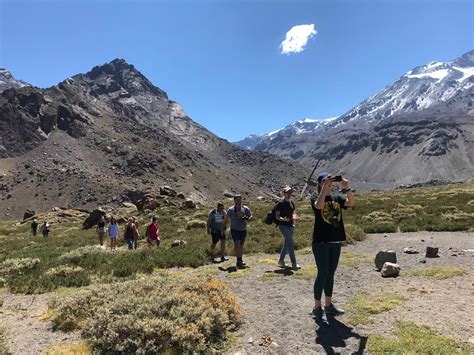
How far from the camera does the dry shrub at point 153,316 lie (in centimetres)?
728

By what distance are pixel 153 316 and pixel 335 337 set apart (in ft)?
10.7

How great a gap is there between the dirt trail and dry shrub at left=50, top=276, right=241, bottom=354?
1.42ft

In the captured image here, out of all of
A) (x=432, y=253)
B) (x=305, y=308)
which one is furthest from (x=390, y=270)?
(x=305, y=308)

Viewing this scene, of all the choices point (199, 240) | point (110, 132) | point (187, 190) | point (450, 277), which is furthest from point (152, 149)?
point (450, 277)

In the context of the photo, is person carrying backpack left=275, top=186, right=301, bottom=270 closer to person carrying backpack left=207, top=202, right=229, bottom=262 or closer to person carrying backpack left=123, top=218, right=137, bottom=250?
person carrying backpack left=207, top=202, right=229, bottom=262

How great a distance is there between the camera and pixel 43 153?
150625 millimetres

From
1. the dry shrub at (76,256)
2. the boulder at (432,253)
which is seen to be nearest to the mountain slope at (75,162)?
the dry shrub at (76,256)

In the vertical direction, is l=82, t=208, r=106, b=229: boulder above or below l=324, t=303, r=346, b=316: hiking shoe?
above

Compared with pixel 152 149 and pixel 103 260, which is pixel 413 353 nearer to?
pixel 103 260

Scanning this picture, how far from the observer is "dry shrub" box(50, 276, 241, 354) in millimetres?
7281

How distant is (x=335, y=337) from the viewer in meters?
7.54

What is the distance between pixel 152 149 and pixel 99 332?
181612 mm

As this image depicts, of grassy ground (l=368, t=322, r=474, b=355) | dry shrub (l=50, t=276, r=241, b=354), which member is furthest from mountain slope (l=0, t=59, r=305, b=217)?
grassy ground (l=368, t=322, r=474, b=355)

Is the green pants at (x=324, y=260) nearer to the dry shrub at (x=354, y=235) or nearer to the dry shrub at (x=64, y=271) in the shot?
the dry shrub at (x=64, y=271)
